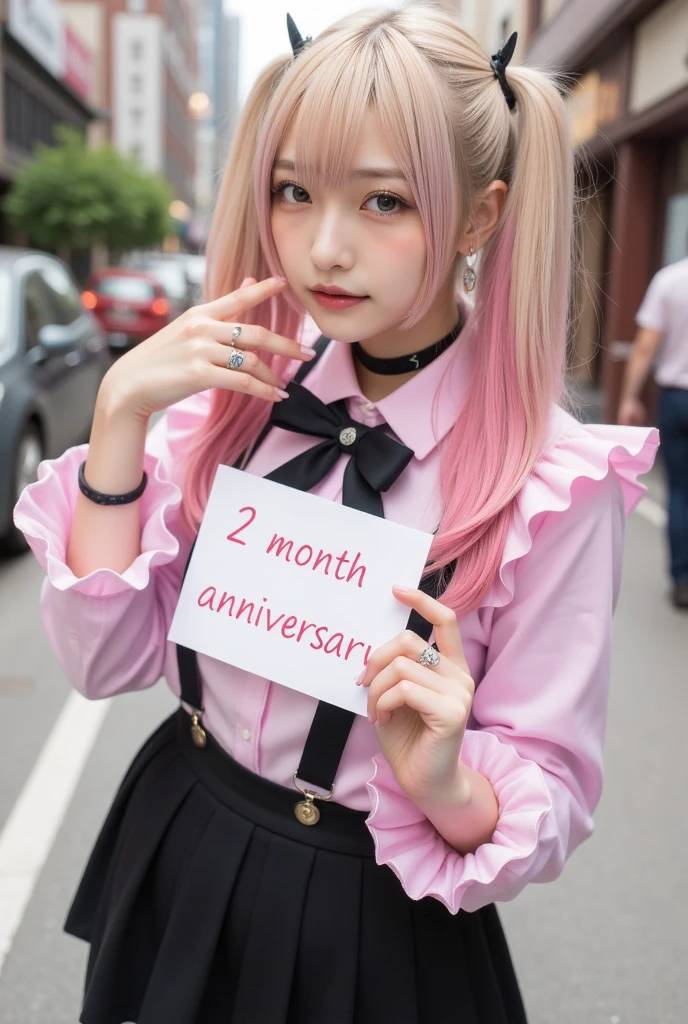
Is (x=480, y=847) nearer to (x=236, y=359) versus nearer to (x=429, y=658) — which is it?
(x=429, y=658)

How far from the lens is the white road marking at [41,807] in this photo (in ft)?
8.63

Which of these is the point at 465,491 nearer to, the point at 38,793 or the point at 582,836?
the point at 582,836

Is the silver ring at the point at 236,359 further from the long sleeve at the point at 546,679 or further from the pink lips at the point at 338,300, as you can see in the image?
the long sleeve at the point at 546,679

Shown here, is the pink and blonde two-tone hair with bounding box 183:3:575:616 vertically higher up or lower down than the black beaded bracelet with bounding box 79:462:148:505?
higher up

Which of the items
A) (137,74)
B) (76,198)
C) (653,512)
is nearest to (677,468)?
(653,512)

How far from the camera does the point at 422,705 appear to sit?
102 centimetres

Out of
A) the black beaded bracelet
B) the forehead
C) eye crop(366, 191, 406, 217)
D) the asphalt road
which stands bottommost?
the asphalt road

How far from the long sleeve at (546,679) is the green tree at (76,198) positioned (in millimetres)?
25722

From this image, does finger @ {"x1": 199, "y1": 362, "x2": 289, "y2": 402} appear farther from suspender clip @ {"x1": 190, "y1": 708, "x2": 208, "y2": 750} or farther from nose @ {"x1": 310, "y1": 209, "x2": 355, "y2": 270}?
suspender clip @ {"x1": 190, "y1": 708, "x2": 208, "y2": 750}

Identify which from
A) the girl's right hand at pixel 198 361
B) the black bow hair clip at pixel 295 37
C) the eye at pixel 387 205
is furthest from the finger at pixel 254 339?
the black bow hair clip at pixel 295 37

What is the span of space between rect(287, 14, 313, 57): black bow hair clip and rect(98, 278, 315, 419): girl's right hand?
0.28 meters

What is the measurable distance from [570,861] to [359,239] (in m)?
2.29

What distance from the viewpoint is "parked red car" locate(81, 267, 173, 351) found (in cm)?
1376

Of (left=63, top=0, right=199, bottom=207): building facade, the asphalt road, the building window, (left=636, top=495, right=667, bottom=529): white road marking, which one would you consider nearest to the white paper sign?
the asphalt road
